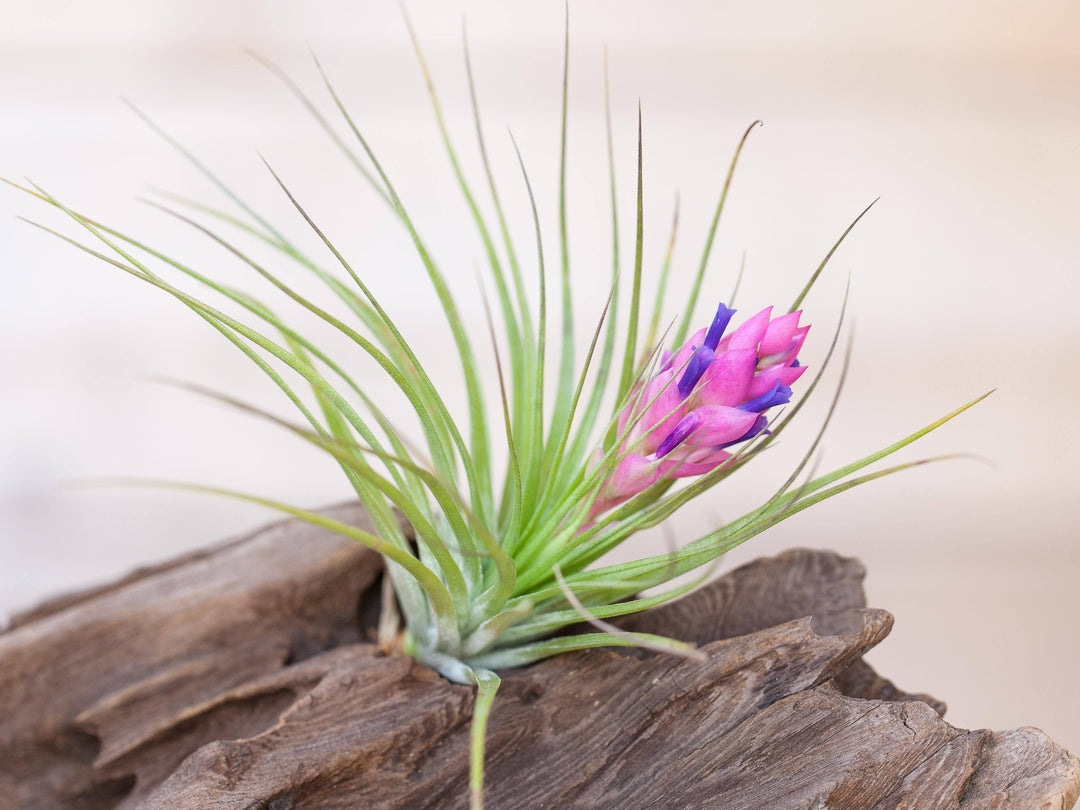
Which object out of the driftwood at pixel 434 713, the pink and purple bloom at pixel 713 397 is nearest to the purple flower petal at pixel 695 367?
the pink and purple bloom at pixel 713 397

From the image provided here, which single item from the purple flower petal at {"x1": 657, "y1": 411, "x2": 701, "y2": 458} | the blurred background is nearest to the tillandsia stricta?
the purple flower petal at {"x1": 657, "y1": 411, "x2": 701, "y2": 458}

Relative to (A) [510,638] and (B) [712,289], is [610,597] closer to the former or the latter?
(A) [510,638]

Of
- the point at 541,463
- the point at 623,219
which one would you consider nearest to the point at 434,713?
the point at 541,463

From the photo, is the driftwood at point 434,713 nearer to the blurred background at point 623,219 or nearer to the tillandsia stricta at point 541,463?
the tillandsia stricta at point 541,463

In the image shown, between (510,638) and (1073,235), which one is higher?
(1073,235)

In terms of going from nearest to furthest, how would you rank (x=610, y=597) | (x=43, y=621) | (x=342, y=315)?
(x=610, y=597)
(x=43, y=621)
(x=342, y=315)

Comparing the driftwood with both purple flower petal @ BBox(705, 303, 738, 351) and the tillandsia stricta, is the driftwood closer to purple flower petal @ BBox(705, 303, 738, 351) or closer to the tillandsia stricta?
the tillandsia stricta

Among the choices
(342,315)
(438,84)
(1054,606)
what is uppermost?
(438,84)

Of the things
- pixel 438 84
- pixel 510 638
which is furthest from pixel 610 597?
pixel 438 84
